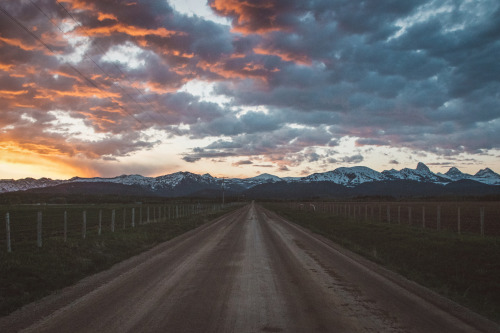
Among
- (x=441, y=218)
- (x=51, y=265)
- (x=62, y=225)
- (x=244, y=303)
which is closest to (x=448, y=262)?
(x=244, y=303)

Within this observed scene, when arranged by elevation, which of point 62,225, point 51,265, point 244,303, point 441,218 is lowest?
point 62,225

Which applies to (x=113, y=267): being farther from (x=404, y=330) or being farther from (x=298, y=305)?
(x=404, y=330)

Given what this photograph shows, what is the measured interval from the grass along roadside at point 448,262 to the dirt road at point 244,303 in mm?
1031

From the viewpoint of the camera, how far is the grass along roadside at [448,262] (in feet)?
28.0

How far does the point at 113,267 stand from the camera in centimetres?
1080

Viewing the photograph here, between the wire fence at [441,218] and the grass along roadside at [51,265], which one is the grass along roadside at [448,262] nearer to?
the wire fence at [441,218]

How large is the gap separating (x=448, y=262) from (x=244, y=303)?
963 cm

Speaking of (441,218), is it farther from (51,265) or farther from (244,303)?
(51,265)

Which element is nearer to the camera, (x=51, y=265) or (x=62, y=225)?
(x=51, y=265)

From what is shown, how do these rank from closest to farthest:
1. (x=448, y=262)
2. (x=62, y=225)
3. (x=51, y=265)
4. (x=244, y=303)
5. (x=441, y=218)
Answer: (x=244, y=303) < (x=51, y=265) < (x=448, y=262) < (x=62, y=225) < (x=441, y=218)

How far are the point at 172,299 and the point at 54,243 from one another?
9.74 meters

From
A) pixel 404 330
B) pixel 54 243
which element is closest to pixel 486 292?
pixel 404 330

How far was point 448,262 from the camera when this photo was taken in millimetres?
12727

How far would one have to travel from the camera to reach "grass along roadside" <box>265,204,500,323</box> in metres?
8.55
